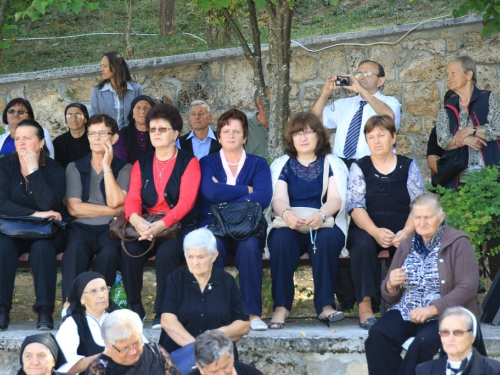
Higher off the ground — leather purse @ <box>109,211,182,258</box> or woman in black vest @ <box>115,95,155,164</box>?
woman in black vest @ <box>115,95,155,164</box>

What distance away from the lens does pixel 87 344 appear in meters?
5.21

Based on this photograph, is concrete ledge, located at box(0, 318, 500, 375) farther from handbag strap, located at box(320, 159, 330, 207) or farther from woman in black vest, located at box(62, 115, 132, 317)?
handbag strap, located at box(320, 159, 330, 207)

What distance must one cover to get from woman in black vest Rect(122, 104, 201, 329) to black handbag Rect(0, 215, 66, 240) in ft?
1.86

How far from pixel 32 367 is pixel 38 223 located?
1.61m

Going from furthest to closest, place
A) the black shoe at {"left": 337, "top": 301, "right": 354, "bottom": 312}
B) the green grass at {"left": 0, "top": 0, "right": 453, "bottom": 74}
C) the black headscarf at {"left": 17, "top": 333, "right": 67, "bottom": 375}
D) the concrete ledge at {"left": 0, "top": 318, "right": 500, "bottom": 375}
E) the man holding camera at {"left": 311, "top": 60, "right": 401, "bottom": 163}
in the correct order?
the green grass at {"left": 0, "top": 0, "right": 453, "bottom": 74} < the man holding camera at {"left": 311, "top": 60, "right": 401, "bottom": 163} < the black shoe at {"left": 337, "top": 301, "right": 354, "bottom": 312} < the concrete ledge at {"left": 0, "top": 318, "right": 500, "bottom": 375} < the black headscarf at {"left": 17, "top": 333, "right": 67, "bottom": 375}

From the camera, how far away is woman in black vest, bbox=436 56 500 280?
6844 millimetres

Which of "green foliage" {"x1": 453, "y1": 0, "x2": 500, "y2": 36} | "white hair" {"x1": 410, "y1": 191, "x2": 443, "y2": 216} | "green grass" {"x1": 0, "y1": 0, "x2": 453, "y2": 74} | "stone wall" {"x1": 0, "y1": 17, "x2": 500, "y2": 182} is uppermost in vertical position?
"green grass" {"x1": 0, "y1": 0, "x2": 453, "y2": 74}

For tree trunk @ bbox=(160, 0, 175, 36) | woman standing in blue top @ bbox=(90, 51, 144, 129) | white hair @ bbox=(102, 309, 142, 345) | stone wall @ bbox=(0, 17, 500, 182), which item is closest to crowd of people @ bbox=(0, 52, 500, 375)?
white hair @ bbox=(102, 309, 142, 345)

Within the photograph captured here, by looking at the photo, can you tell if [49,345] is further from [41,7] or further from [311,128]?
[311,128]

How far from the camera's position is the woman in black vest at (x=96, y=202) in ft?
20.2

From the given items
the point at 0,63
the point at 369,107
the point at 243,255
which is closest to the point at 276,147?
the point at 369,107

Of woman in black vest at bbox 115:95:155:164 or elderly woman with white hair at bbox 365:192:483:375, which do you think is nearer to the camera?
elderly woman with white hair at bbox 365:192:483:375

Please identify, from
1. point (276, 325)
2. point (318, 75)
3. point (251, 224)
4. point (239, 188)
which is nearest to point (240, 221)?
point (251, 224)

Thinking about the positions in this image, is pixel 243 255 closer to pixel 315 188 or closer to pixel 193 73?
pixel 315 188
